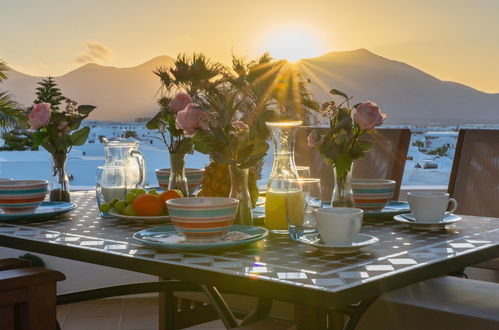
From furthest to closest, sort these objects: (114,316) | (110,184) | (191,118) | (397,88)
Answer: (397,88)
(114,316)
(110,184)
(191,118)

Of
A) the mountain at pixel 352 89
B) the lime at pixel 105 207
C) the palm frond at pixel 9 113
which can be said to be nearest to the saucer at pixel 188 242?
the lime at pixel 105 207

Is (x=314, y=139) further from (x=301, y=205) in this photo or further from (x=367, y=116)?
(x=301, y=205)

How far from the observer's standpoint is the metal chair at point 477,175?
8.03 ft

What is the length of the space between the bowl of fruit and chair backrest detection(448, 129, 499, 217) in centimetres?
115

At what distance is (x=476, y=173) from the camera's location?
2488 millimetres

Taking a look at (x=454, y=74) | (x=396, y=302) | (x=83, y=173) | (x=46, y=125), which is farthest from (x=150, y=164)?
(x=454, y=74)

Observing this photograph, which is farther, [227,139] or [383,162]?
[383,162]

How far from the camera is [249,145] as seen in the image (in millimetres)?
1625

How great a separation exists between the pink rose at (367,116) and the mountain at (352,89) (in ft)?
9.14

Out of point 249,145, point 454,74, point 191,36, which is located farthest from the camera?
point 454,74

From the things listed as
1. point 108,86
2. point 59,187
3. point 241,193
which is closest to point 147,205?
point 241,193

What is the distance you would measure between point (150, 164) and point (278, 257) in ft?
10.2

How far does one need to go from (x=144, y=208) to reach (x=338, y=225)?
0.64 m

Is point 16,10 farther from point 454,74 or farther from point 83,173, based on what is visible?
point 454,74
